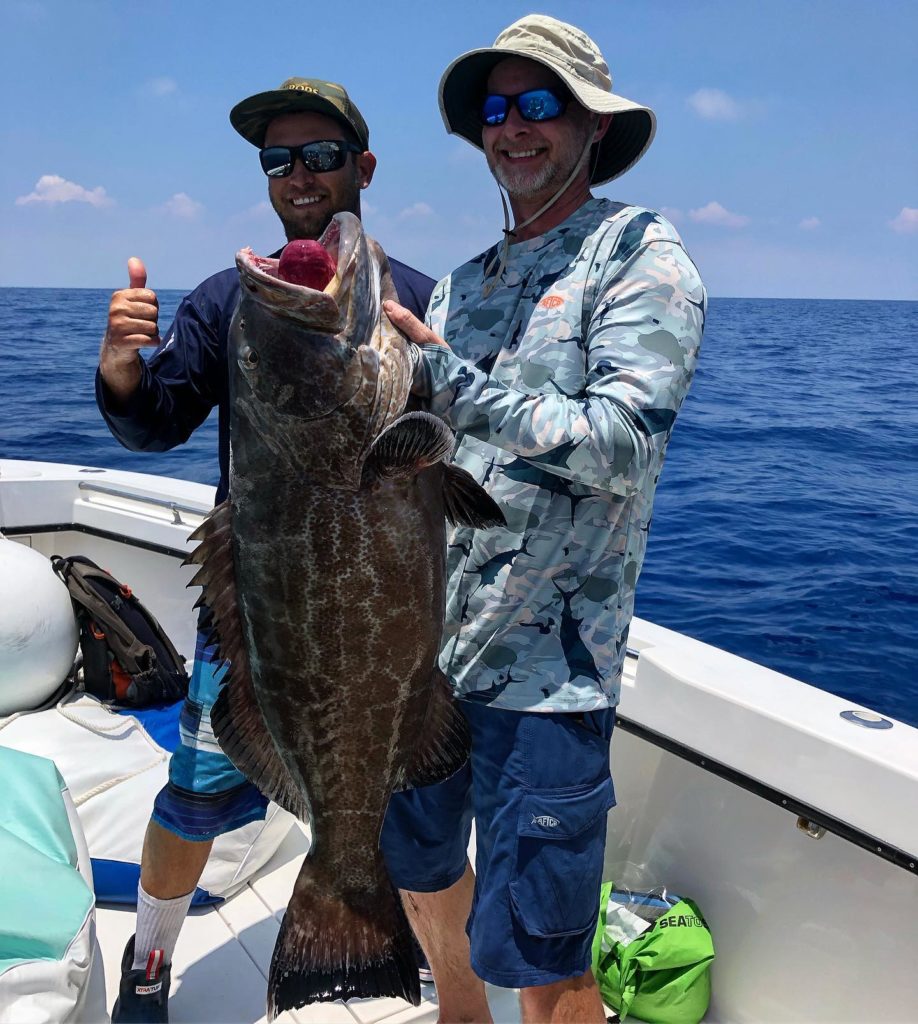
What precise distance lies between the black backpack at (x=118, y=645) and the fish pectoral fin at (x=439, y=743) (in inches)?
105

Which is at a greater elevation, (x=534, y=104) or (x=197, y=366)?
(x=534, y=104)

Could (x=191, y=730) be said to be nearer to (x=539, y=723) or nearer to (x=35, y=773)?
(x=35, y=773)

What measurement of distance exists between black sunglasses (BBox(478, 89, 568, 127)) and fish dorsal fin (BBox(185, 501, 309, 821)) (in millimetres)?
1247

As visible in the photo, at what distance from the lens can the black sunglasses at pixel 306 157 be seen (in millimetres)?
3285

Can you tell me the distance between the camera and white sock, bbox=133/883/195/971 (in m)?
3.21

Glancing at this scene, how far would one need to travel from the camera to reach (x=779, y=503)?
527 inches

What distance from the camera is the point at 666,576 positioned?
10906 mm

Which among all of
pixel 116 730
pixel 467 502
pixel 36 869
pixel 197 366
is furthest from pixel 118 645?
pixel 467 502

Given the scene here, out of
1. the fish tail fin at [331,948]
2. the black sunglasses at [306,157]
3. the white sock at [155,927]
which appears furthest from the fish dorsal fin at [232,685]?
the black sunglasses at [306,157]

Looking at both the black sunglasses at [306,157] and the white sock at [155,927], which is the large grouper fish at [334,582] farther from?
the black sunglasses at [306,157]

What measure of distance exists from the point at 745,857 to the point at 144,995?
2128 millimetres

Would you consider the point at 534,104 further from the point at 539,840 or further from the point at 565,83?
the point at 539,840

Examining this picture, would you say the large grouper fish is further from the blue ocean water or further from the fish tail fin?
the blue ocean water

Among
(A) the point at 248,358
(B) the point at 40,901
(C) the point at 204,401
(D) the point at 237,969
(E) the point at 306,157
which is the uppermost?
(E) the point at 306,157
